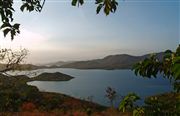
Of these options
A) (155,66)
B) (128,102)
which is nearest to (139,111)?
(128,102)

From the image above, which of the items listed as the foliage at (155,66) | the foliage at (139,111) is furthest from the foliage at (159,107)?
the foliage at (155,66)

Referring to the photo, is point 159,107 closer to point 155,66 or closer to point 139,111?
point 139,111

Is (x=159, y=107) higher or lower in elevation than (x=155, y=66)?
lower

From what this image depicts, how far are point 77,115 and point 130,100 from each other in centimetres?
2710

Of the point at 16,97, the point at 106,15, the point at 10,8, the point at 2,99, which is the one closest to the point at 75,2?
the point at 106,15

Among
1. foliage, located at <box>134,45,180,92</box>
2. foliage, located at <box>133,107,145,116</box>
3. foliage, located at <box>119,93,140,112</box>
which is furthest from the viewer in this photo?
foliage, located at <box>119,93,140,112</box>

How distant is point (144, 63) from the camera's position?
3312mm

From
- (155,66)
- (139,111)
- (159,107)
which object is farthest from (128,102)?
(155,66)

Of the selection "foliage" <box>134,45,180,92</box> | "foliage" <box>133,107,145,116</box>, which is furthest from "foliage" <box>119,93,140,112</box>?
"foliage" <box>134,45,180,92</box>

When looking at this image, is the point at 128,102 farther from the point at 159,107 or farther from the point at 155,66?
the point at 155,66

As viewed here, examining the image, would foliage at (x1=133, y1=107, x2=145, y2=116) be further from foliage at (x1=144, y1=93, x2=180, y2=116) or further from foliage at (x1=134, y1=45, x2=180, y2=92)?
foliage at (x1=134, y1=45, x2=180, y2=92)

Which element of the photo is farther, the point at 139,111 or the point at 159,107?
the point at 159,107

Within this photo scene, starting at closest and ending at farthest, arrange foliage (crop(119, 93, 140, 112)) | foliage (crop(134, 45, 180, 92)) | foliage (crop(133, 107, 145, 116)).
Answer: foliage (crop(134, 45, 180, 92)), foliage (crop(133, 107, 145, 116)), foliage (crop(119, 93, 140, 112))

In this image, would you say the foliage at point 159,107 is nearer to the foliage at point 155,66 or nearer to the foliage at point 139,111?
the foliage at point 139,111
